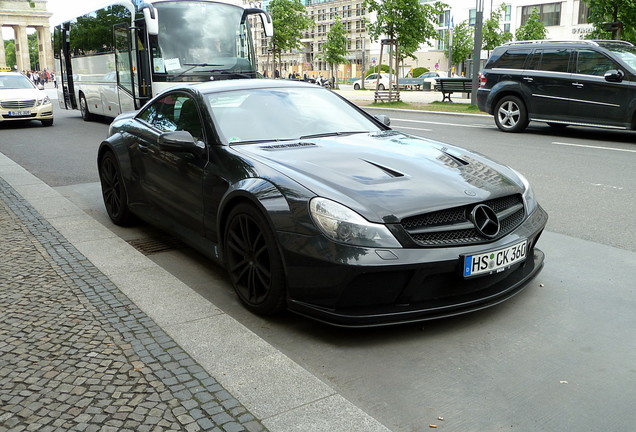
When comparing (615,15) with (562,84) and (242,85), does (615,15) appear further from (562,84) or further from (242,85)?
(242,85)

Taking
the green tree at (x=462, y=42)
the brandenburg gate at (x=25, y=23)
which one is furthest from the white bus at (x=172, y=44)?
the brandenburg gate at (x=25, y=23)

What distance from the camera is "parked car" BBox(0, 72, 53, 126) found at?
58.4 ft

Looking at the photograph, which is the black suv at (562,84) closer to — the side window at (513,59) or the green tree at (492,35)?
the side window at (513,59)

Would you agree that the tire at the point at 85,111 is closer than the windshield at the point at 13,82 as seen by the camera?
No

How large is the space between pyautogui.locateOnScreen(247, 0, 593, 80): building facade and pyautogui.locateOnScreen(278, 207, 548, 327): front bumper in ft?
78.0

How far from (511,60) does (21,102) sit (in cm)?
1297

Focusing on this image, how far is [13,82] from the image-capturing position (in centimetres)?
1894

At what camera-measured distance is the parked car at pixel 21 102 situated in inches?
701

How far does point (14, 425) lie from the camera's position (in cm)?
276

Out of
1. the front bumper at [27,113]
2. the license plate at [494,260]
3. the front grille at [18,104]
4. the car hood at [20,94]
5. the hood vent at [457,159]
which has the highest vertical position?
the hood vent at [457,159]

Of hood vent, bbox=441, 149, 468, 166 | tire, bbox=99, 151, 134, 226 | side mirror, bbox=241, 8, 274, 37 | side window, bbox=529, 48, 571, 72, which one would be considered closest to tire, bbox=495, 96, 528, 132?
side window, bbox=529, 48, 571, 72

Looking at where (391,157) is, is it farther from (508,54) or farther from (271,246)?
(508,54)

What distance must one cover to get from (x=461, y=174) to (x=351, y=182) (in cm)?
76

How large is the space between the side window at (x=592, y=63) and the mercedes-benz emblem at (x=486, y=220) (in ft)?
35.7
